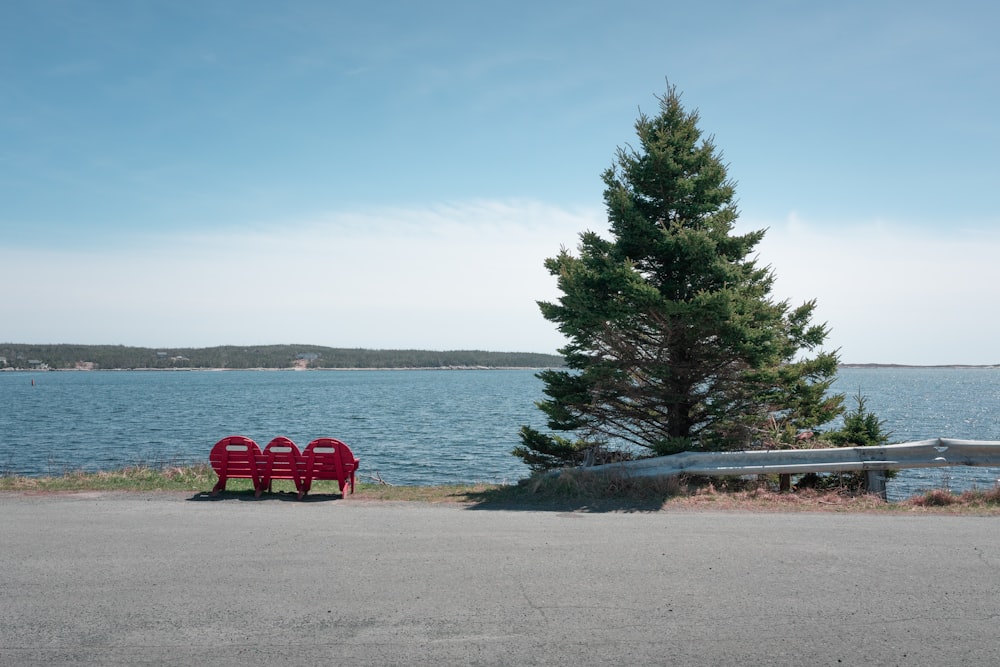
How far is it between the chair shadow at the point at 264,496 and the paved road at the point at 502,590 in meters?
1.63

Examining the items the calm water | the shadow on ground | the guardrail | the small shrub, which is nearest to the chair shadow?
the shadow on ground

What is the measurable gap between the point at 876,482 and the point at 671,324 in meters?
4.22

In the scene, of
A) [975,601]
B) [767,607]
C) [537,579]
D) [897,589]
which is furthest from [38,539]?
[975,601]

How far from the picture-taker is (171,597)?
5.50 meters

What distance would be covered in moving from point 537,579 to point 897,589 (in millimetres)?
3007

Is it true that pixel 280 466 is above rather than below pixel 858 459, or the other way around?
below

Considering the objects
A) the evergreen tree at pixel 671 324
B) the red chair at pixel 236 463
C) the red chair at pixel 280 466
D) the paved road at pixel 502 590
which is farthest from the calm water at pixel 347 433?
the paved road at pixel 502 590

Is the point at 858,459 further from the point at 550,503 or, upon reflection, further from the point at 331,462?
the point at 331,462

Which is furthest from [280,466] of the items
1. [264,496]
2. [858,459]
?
[858,459]

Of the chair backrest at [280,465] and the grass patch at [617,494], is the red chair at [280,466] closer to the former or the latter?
the chair backrest at [280,465]

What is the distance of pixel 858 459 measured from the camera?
403 inches

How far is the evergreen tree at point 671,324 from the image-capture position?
12.2 metres

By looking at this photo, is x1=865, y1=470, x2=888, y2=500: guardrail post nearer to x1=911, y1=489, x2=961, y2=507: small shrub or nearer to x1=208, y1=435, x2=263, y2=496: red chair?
x1=911, y1=489, x2=961, y2=507: small shrub

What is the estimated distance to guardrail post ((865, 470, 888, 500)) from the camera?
33.9ft
